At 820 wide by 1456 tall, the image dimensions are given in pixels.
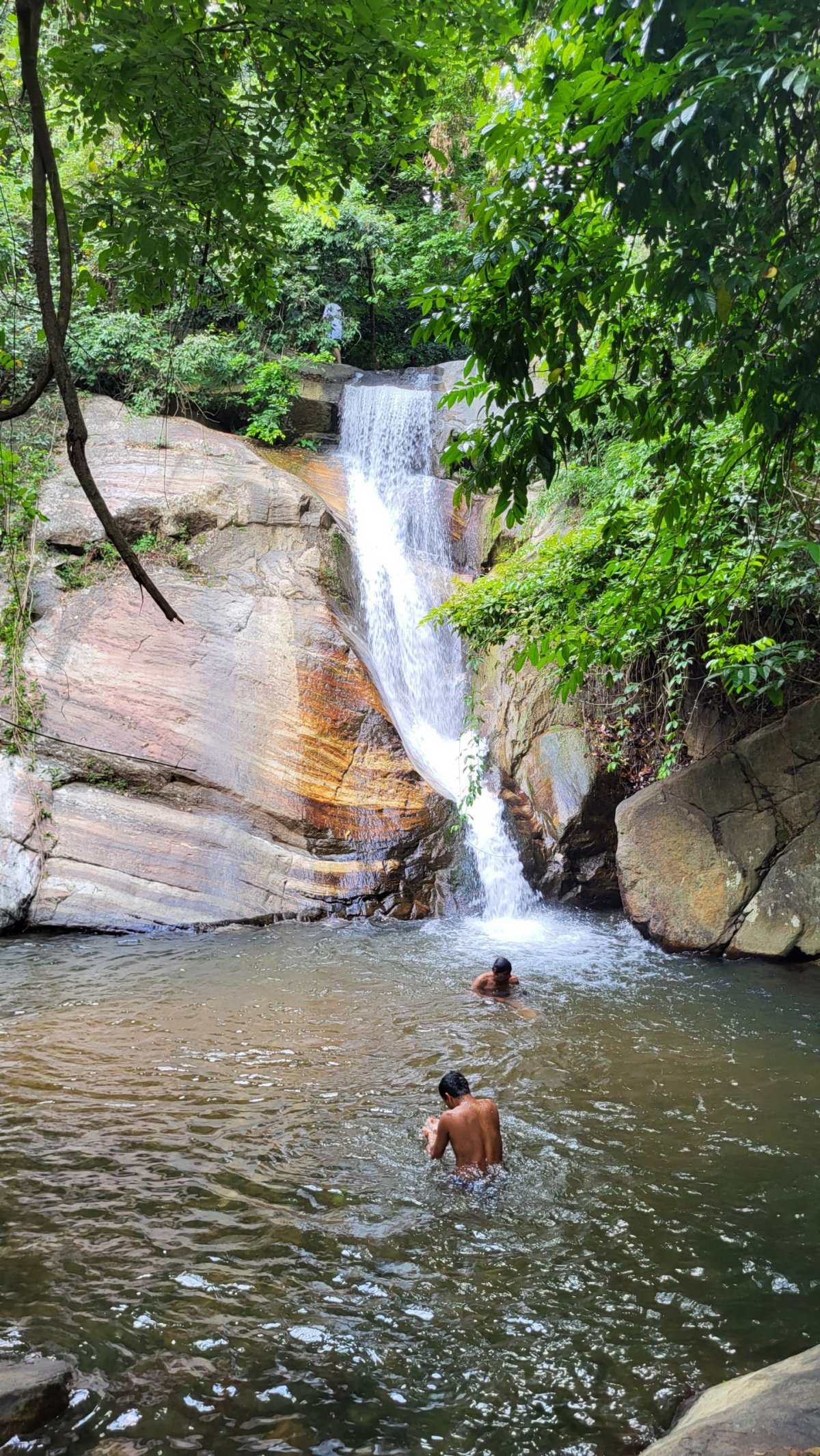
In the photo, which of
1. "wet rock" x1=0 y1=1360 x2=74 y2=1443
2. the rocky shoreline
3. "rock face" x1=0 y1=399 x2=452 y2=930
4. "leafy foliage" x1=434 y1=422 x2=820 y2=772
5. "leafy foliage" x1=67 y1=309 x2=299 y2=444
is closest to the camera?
"wet rock" x1=0 y1=1360 x2=74 y2=1443

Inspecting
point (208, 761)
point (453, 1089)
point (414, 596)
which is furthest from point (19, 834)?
point (453, 1089)

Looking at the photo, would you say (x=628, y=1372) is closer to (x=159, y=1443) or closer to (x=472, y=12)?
(x=159, y=1443)

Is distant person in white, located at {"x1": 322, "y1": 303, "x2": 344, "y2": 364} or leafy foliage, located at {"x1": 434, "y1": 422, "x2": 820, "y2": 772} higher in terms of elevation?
distant person in white, located at {"x1": 322, "y1": 303, "x2": 344, "y2": 364}

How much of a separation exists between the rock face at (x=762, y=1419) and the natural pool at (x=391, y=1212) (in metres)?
0.43

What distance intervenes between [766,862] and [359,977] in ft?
13.4

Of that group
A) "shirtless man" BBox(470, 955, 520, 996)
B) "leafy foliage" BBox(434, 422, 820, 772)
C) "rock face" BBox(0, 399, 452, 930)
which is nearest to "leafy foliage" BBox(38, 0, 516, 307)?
"leafy foliage" BBox(434, 422, 820, 772)

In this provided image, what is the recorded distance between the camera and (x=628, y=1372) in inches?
127

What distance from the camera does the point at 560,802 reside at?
11398 mm

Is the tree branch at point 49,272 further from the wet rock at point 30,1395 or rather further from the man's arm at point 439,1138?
the man's arm at point 439,1138

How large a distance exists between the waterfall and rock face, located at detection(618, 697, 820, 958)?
81.7 inches

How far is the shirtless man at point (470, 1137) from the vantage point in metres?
4.71

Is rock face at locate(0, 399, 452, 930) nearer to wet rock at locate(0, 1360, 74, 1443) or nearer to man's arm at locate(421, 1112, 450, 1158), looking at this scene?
man's arm at locate(421, 1112, 450, 1158)

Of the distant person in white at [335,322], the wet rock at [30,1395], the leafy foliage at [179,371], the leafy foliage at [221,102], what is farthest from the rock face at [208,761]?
the distant person in white at [335,322]

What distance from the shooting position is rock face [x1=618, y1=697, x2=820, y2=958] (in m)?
8.83
